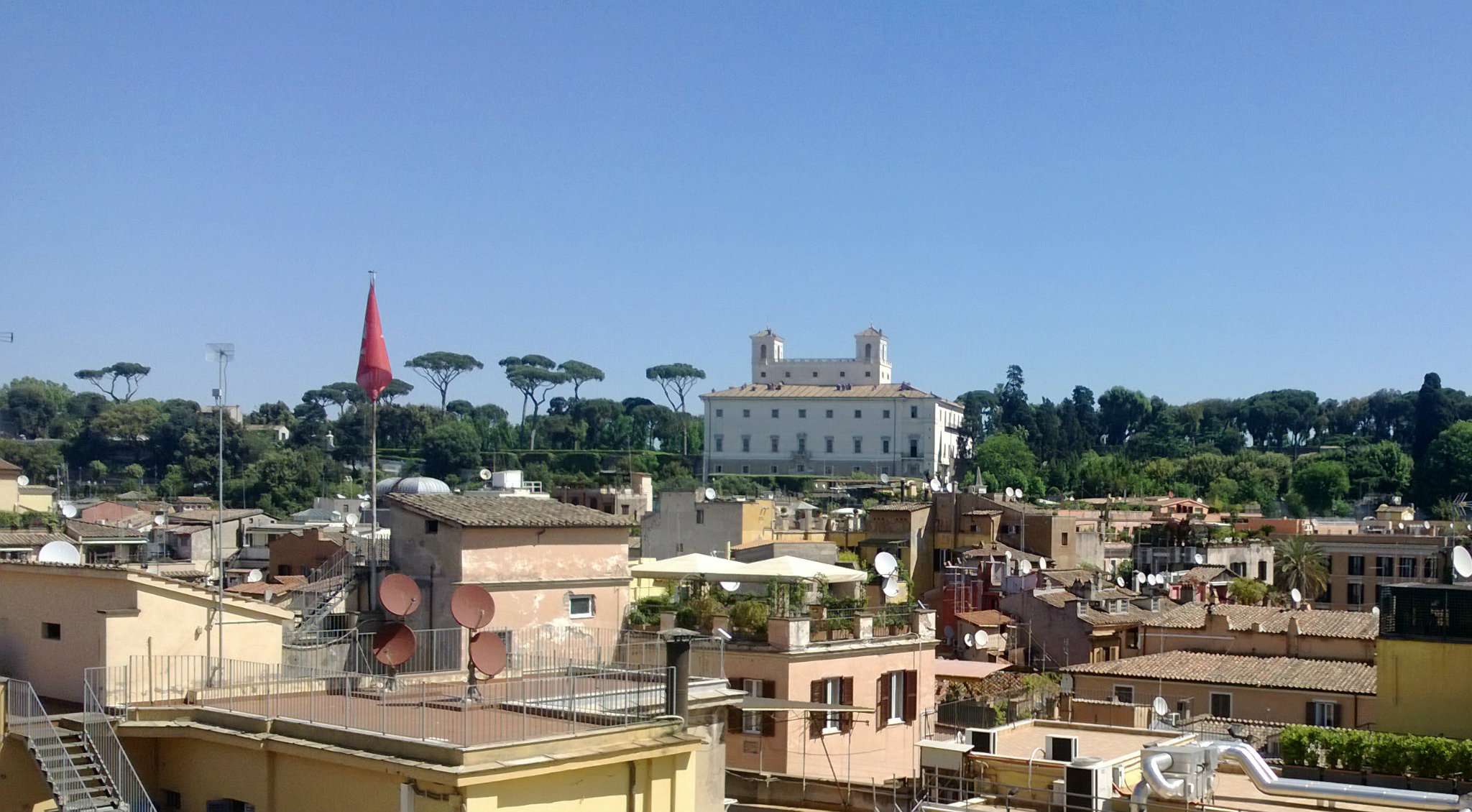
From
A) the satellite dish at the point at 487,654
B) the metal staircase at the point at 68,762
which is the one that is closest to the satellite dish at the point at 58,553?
the metal staircase at the point at 68,762

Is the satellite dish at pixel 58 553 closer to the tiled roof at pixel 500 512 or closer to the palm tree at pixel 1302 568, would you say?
the tiled roof at pixel 500 512

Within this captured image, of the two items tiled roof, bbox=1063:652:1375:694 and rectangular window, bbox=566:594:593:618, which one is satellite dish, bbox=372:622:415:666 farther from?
tiled roof, bbox=1063:652:1375:694

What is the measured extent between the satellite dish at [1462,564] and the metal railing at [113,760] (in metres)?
18.5

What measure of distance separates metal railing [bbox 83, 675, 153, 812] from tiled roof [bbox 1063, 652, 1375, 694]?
749 inches

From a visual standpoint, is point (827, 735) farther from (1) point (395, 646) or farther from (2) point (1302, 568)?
(2) point (1302, 568)

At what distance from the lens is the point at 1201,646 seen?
3153 centimetres

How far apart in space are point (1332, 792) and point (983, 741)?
3.96 meters

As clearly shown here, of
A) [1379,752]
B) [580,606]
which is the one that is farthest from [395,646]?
[1379,752]

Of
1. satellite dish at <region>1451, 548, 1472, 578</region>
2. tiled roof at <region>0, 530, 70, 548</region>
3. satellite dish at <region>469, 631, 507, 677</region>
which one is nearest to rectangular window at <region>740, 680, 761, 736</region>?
satellite dish at <region>469, 631, 507, 677</region>

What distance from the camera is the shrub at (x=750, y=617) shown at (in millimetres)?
23203

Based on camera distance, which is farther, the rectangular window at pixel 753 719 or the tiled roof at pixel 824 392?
the tiled roof at pixel 824 392

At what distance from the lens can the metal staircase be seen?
530 inches

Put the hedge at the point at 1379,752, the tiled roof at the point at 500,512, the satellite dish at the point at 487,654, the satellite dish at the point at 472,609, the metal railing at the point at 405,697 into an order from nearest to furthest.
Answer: the metal railing at the point at 405,697 < the satellite dish at the point at 487,654 < the satellite dish at the point at 472,609 < the hedge at the point at 1379,752 < the tiled roof at the point at 500,512

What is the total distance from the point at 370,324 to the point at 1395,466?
10793 cm
